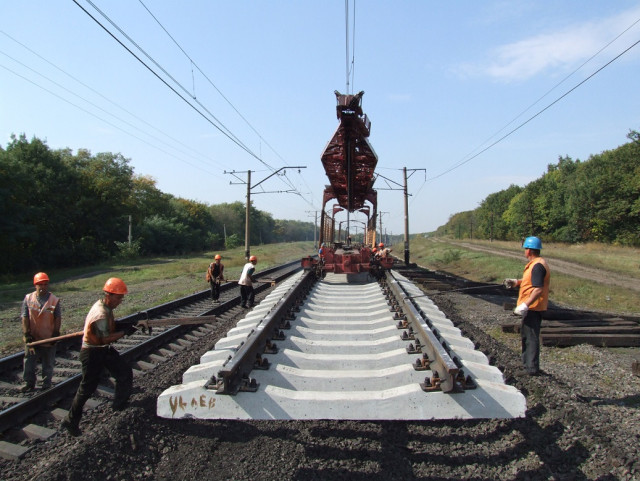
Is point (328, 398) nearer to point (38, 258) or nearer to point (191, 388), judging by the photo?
point (191, 388)

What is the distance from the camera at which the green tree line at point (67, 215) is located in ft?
86.7

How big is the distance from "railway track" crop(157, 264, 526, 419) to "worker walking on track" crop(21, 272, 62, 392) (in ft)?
6.64

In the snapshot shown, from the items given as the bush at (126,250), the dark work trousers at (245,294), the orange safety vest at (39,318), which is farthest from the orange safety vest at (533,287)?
the bush at (126,250)

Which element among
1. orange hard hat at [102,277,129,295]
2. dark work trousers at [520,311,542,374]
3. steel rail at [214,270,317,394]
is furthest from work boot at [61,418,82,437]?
dark work trousers at [520,311,542,374]

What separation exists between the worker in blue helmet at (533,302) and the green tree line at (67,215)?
2931 centimetres

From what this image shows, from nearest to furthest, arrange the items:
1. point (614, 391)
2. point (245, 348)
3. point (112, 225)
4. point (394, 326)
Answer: point (245, 348), point (614, 391), point (394, 326), point (112, 225)

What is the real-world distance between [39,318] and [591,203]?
54.9 meters

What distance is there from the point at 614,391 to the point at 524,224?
73.3 metres

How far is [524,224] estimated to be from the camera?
2758 inches

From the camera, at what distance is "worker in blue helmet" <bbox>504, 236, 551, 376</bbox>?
14.3 feet

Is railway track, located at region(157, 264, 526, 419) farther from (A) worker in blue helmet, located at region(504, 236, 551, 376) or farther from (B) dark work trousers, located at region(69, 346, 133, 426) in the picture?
(B) dark work trousers, located at region(69, 346, 133, 426)

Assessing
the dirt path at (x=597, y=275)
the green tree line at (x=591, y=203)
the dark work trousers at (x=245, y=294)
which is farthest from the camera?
the green tree line at (x=591, y=203)

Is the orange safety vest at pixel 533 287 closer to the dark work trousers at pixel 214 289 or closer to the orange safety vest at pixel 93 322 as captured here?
the orange safety vest at pixel 93 322

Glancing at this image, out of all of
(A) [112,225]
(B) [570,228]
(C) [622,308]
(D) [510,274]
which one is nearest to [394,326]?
(C) [622,308]
